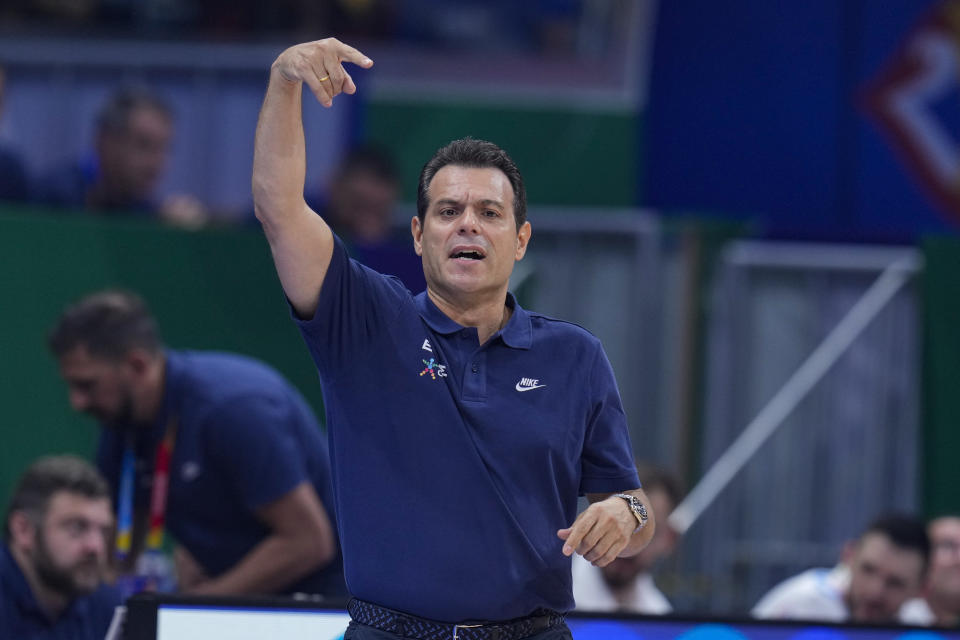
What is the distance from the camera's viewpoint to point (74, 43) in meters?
8.38

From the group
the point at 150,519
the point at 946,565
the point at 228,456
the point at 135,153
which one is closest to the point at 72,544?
the point at 150,519

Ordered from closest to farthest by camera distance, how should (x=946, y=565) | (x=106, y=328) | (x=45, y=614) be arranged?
(x=45, y=614), (x=106, y=328), (x=946, y=565)

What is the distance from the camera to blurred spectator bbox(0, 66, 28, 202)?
247 inches

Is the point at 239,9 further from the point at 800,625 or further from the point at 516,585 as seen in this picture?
the point at 516,585

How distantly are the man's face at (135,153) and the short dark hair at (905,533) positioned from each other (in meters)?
3.52

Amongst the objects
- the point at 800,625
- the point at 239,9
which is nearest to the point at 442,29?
the point at 239,9

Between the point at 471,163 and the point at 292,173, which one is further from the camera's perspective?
the point at 471,163

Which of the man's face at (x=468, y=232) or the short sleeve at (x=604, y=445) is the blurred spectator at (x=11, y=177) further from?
the short sleeve at (x=604, y=445)

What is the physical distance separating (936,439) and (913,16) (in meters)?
3.96

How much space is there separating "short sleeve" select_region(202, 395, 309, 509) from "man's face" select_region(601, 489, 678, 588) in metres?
1.73

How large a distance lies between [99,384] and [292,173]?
2394 millimetres

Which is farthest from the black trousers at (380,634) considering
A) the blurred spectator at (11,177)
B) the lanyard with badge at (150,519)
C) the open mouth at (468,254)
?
the blurred spectator at (11,177)

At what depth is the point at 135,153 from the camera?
635 centimetres

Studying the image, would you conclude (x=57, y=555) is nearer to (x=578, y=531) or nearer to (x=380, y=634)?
(x=380, y=634)
